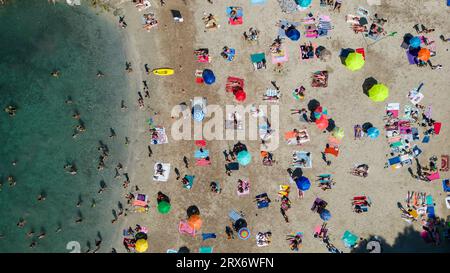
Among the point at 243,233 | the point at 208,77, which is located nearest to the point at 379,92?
the point at 208,77

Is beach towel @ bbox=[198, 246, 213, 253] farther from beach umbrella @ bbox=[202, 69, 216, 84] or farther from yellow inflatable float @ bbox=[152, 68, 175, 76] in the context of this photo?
yellow inflatable float @ bbox=[152, 68, 175, 76]

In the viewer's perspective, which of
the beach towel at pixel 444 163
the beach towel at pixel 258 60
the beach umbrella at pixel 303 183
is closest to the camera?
the beach umbrella at pixel 303 183

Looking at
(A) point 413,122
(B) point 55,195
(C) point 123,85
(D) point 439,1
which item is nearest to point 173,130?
(C) point 123,85

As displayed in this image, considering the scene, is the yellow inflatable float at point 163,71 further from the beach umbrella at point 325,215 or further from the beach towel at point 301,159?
the beach umbrella at point 325,215

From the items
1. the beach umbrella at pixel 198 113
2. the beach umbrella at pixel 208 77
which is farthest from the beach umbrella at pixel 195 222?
the beach umbrella at pixel 208 77

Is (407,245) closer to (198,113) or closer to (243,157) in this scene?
(243,157)

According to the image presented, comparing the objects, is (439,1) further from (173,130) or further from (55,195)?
(55,195)

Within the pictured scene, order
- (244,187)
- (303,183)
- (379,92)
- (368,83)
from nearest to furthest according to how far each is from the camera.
Result: (379,92) → (303,183) → (244,187) → (368,83)
